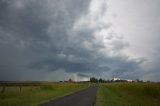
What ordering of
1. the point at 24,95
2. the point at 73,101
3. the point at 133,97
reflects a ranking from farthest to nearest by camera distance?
the point at 133,97
the point at 24,95
the point at 73,101

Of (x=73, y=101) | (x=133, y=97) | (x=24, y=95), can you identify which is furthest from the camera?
(x=133, y=97)

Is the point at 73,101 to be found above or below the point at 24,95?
below

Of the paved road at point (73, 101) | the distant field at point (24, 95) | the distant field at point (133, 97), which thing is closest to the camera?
the paved road at point (73, 101)

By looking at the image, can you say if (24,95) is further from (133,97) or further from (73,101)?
(133,97)

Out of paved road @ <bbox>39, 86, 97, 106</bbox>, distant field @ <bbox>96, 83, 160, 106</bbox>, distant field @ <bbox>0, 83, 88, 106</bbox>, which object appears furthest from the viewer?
distant field @ <bbox>96, 83, 160, 106</bbox>

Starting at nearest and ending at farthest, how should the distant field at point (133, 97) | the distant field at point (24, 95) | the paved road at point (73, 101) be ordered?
the paved road at point (73, 101) < the distant field at point (24, 95) < the distant field at point (133, 97)

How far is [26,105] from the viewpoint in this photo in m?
22.9

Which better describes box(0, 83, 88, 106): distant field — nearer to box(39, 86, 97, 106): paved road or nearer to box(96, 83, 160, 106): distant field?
box(39, 86, 97, 106): paved road

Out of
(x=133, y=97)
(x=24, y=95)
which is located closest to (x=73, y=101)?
(x=24, y=95)

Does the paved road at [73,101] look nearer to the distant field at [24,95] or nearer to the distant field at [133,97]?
the distant field at [133,97]

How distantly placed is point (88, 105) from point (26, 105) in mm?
6269

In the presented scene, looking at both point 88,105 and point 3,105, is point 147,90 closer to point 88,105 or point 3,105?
point 88,105

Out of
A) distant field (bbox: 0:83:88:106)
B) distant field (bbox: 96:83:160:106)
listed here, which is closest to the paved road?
distant field (bbox: 96:83:160:106)

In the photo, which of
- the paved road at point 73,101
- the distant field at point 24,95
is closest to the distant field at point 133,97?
the paved road at point 73,101
